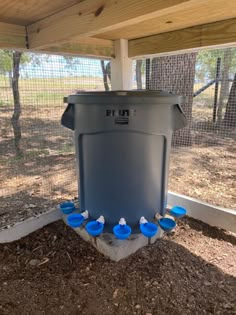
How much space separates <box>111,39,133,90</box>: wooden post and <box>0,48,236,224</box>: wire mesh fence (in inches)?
7.6

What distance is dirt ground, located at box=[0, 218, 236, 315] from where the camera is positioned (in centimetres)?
112

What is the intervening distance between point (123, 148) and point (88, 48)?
0.87 m

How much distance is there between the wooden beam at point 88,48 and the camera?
1.69m

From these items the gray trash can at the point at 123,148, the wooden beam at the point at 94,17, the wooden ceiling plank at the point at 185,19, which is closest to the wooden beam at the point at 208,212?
the gray trash can at the point at 123,148

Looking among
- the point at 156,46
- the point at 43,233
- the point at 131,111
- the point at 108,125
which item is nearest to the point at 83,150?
the point at 108,125

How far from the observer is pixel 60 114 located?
2133mm

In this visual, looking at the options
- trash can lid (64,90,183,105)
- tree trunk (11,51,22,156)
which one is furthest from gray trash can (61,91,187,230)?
tree trunk (11,51,22,156)

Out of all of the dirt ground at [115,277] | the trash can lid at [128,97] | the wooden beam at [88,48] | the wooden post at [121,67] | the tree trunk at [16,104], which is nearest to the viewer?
the dirt ground at [115,277]

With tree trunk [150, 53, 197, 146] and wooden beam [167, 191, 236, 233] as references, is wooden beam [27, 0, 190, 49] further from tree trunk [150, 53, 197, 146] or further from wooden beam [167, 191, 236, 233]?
wooden beam [167, 191, 236, 233]

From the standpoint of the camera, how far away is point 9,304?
1.12 m

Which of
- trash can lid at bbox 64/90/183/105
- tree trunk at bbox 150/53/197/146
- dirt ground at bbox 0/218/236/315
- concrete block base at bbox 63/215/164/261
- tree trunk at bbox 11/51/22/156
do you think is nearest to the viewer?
dirt ground at bbox 0/218/236/315

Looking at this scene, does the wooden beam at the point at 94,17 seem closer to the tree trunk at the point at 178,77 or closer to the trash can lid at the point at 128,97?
the trash can lid at the point at 128,97

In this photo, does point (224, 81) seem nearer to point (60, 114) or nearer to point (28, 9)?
point (60, 114)

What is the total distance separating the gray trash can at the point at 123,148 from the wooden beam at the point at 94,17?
0.30 meters
